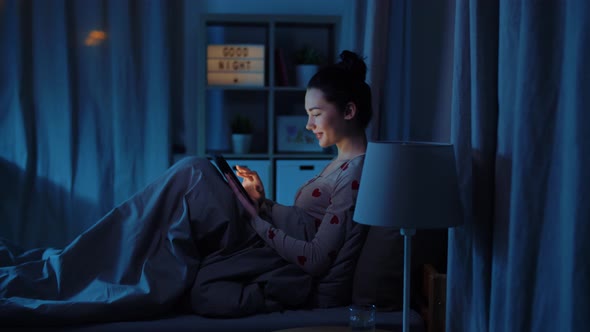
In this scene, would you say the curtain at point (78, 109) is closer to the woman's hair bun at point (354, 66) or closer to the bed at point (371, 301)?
the woman's hair bun at point (354, 66)

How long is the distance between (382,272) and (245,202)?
19.0 inches

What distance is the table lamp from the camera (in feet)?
4.31

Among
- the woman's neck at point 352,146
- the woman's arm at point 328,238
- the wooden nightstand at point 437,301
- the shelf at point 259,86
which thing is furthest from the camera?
the shelf at point 259,86

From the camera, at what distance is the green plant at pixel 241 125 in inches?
160

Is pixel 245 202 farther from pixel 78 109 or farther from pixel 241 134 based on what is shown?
pixel 78 109

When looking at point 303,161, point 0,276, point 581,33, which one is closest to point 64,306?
point 0,276

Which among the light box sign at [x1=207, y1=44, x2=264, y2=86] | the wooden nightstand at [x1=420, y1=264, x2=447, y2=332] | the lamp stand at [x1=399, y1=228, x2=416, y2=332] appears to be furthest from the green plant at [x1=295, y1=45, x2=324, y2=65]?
the lamp stand at [x1=399, y1=228, x2=416, y2=332]

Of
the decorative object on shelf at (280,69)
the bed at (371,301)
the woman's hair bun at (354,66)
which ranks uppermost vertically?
the decorative object on shelf at (280,69)

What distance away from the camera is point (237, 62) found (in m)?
4.01

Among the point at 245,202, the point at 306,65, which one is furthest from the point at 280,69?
the point at 245,202

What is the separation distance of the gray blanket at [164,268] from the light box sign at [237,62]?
6.59ft

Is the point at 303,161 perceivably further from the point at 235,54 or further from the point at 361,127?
the point at 361,127

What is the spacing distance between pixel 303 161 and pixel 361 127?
1.83 m

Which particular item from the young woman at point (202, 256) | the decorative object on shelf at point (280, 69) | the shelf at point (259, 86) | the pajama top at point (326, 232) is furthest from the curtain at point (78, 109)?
the pajama top at point (326, 232)
